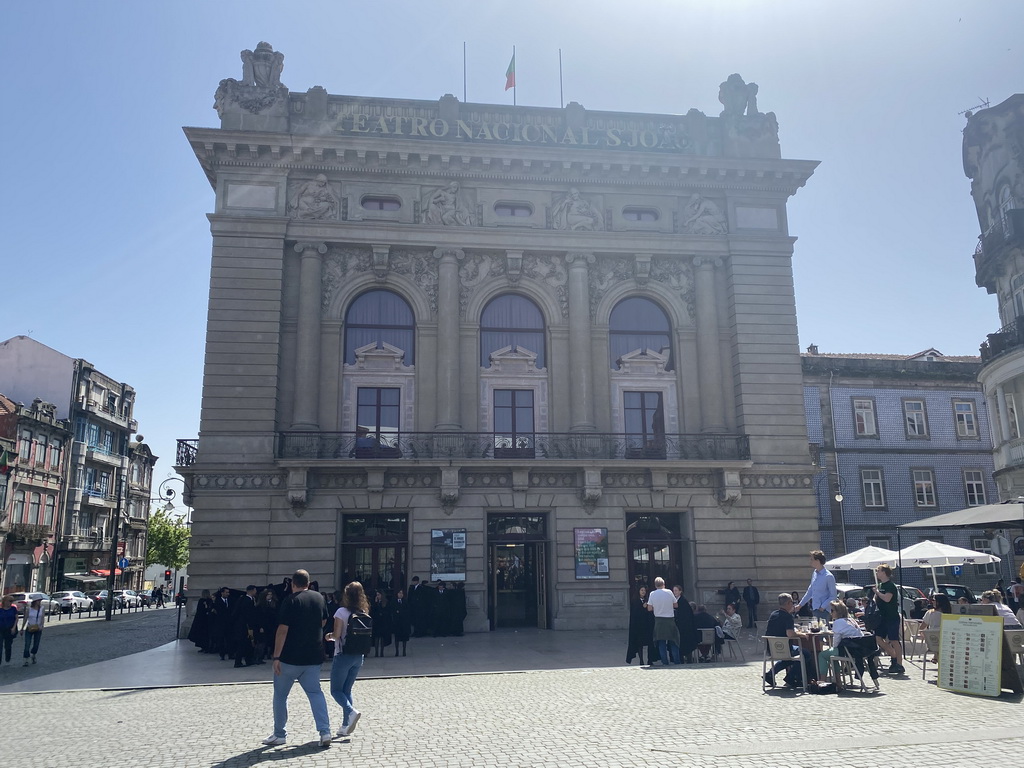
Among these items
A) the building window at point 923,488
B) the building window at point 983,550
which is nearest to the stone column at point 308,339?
the building window at point 923,488

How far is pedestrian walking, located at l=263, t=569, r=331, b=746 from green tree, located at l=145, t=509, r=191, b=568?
236 ft

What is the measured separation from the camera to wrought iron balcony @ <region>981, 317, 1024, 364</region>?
32.0 m

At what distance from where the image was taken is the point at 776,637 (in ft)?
42.6

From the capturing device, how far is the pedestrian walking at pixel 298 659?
9.14 metres

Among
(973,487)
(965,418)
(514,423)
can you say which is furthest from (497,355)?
(965,418)

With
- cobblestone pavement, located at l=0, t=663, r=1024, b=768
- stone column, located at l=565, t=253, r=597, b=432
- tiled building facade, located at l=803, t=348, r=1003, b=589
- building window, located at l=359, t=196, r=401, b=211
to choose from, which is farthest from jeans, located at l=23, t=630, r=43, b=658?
tiled building facade, located at l=803, t=348, r=1003, b=589

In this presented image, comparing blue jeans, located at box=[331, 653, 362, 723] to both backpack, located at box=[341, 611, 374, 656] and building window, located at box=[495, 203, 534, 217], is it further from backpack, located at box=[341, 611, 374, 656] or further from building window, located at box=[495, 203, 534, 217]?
building window, located at box=[495, 203, 534, 217]

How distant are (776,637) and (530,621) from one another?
47.5 feet

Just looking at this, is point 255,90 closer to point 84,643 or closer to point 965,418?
point 84,643

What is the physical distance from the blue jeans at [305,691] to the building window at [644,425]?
63.0 ft

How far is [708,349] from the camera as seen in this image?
2869cm

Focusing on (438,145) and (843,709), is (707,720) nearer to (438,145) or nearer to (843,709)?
(843,709)

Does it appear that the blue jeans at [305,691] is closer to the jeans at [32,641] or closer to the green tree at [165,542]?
the jeans at [32,641]

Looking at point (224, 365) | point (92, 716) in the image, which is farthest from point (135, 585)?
point (92, 716)
